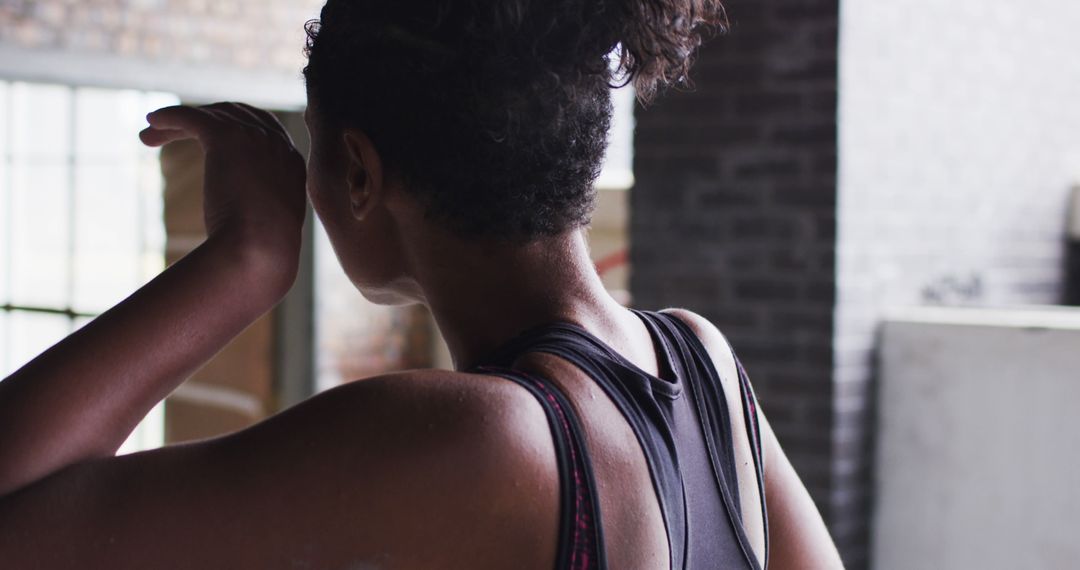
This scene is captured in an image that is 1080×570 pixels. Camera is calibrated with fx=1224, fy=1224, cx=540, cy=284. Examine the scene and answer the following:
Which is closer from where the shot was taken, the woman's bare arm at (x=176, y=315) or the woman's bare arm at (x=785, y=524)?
the woman's bare arm at (x=176, y=315)

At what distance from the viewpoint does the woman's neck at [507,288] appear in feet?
3.63

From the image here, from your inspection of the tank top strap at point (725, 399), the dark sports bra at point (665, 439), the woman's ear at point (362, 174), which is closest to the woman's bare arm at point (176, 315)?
the woman's ear at point (362, 174)

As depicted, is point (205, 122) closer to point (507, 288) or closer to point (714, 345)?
point (507, 288)

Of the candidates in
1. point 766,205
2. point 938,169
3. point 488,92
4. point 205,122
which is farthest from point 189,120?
point 938,169

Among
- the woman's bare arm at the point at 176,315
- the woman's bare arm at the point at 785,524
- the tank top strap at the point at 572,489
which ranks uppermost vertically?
the woman's bare arm at the point at 176,315

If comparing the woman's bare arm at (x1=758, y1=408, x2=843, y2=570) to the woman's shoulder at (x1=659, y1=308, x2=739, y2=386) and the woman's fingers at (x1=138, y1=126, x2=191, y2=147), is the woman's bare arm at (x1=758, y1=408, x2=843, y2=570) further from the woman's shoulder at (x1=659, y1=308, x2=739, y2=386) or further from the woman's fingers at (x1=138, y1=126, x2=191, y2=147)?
the woman's fingers at (x1=138, y1=126, x2=191, y2=147)

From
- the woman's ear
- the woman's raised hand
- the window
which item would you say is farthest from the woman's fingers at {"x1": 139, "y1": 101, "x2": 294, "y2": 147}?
the window

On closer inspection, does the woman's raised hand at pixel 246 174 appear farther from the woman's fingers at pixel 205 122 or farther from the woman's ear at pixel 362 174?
the woman's ear at pixel 362 174

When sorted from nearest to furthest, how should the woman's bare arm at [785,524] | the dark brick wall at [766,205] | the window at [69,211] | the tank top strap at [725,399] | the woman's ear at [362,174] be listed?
1. the woman's ear at [362,174]
2. the tank top strap at [725,399]
3. the woman's bare arm at [785,524]
4. the dark brick wall at [766,205]
5. the window at [69,211]

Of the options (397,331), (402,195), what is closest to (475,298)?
(402,195)

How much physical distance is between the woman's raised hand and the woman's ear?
0.11m

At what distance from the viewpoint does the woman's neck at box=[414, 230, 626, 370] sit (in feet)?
3.63

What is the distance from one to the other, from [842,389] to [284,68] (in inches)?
106

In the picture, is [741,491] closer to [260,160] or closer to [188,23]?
[260,160]
